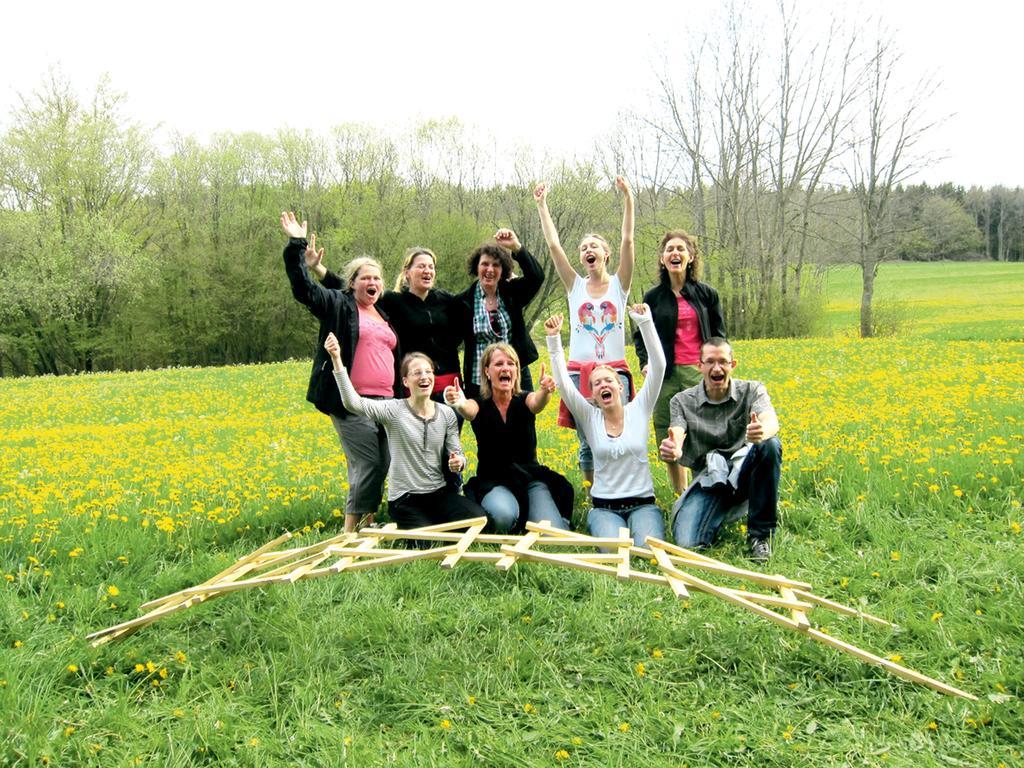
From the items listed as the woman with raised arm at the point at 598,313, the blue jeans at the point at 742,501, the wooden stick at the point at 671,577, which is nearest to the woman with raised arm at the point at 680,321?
the woman with raised arm at the point at 598,313

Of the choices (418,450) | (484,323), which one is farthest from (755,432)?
(418,450)

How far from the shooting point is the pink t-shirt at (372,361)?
19.0 ft

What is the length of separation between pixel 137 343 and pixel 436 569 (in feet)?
120

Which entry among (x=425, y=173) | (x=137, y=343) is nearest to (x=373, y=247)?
(x=425, y=173)

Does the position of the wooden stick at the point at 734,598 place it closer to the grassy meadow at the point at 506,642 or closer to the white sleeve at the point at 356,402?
the grassy meadow at the point at 506,642

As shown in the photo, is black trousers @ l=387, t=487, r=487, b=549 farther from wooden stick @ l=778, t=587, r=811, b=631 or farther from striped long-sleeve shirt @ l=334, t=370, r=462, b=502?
wooden stick @ l=778, t=587, r=811, b=631

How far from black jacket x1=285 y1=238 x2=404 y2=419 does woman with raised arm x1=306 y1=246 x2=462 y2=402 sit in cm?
44

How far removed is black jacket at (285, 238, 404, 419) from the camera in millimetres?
5555

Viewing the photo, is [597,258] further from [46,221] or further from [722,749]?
[46,221]

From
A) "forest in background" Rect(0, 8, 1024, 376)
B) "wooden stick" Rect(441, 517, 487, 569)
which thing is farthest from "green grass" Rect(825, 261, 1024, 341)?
"wooden stick" Rect(441, 517, 487, 569)

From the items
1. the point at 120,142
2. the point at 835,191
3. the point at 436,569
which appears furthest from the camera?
the point at 120,142

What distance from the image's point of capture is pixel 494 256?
237 inches

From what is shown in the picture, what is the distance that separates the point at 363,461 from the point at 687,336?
265 centimetres

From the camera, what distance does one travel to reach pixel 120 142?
35.4 m
